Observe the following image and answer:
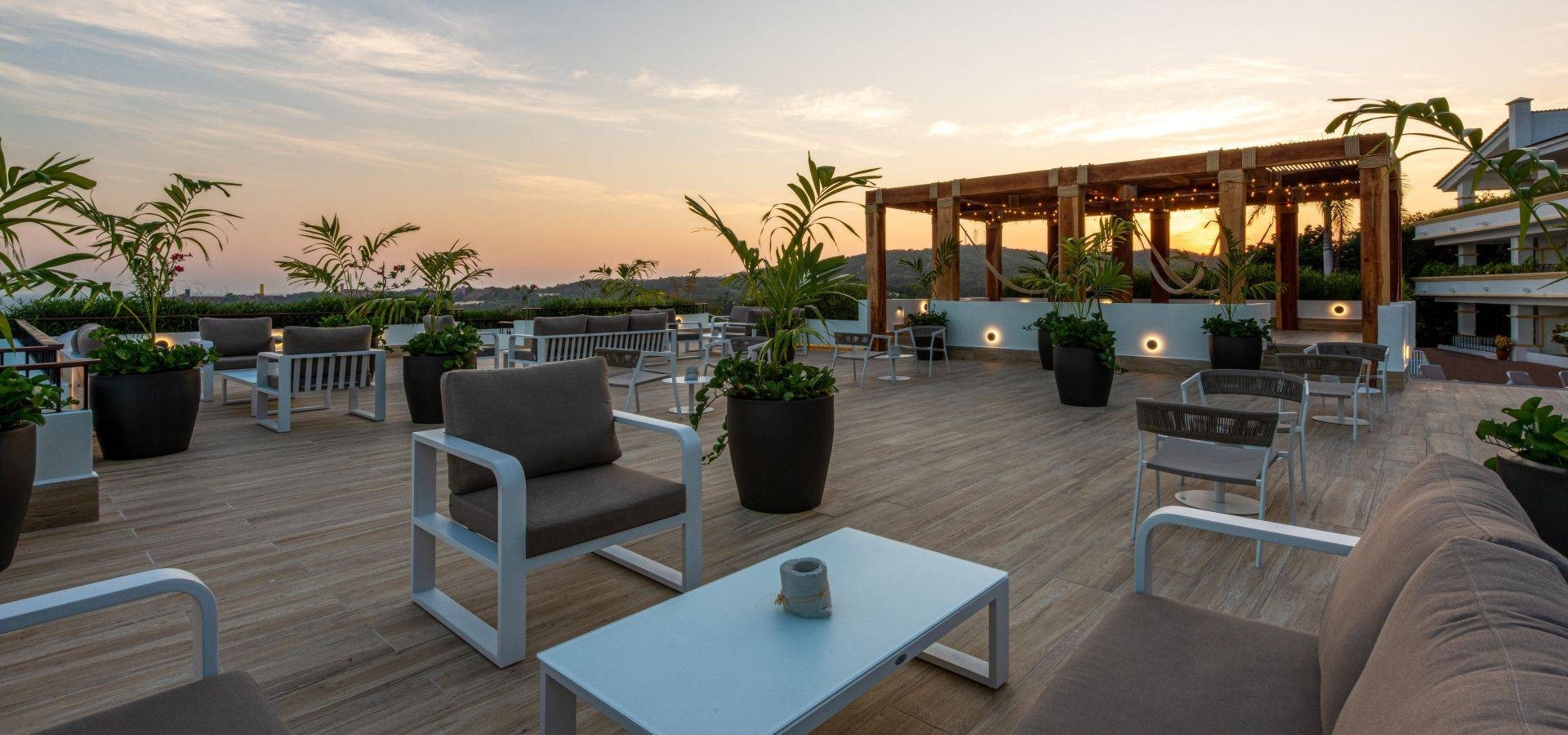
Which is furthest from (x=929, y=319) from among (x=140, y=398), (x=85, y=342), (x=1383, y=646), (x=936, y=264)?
(x=1383, y=646)

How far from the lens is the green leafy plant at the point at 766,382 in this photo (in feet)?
12.6

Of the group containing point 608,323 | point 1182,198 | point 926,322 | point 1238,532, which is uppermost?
point 1182,198

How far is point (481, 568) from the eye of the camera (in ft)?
10.4

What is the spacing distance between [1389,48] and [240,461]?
1370 centimetres

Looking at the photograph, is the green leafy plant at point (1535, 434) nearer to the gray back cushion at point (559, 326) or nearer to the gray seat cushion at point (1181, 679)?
the gray seat cushion at point (1181, 679)

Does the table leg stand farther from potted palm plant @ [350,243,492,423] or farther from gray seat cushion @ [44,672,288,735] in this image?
potted palm plant @ [350,243,492,423]

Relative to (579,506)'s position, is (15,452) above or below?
above

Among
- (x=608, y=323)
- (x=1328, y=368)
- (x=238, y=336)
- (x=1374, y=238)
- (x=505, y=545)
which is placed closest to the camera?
(x=505, y=545)

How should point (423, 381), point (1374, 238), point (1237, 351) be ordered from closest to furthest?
1. point (423, 381)
2. point (1237, 351)
3. point (1374, 238)

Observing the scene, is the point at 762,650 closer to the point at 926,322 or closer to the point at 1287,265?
the point at 926,322

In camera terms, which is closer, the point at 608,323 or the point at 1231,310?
the point at 608,323

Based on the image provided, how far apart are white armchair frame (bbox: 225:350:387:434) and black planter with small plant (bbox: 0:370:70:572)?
279 cm

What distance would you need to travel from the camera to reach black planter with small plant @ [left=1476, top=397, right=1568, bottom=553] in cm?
236

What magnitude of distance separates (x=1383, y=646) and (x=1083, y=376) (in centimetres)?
672
